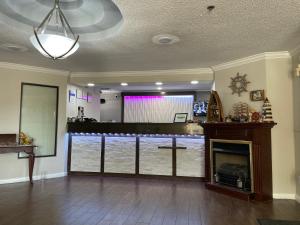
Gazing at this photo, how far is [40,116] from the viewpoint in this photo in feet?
18.0

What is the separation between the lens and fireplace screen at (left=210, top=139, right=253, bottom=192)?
426 centimetres

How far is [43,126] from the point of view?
217 inches

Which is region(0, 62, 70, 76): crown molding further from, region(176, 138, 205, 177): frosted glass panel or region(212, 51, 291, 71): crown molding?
region(212, 51, 291, 71): crown molding

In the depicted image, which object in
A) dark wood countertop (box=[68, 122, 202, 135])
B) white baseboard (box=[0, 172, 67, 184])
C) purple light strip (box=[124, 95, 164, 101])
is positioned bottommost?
white baseboard (box=[0, 172, 67, 184])

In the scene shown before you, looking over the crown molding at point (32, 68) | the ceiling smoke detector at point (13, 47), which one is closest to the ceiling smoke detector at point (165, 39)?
the ceiling smoke detector at point (13, 47)

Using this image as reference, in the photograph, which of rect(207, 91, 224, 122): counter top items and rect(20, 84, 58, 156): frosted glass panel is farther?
rect(20, 84, 58, 156): frosted glass panel

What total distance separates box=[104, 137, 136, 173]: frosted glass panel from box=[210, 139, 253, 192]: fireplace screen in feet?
6.03

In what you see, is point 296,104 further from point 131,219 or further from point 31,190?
point 31,190

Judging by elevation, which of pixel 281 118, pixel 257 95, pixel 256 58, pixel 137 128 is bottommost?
pixel 137 128

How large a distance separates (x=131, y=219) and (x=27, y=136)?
10.8 feet

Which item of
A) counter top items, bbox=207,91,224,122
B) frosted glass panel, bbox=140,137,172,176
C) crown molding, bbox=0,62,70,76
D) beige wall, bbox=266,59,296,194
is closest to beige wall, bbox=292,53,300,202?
beige wall, bbox=266,59,296,194

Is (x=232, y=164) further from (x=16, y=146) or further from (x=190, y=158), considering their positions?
(x=16, y=146)

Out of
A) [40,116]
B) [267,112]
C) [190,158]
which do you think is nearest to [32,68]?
[40,116]

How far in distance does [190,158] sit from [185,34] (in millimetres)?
2923
